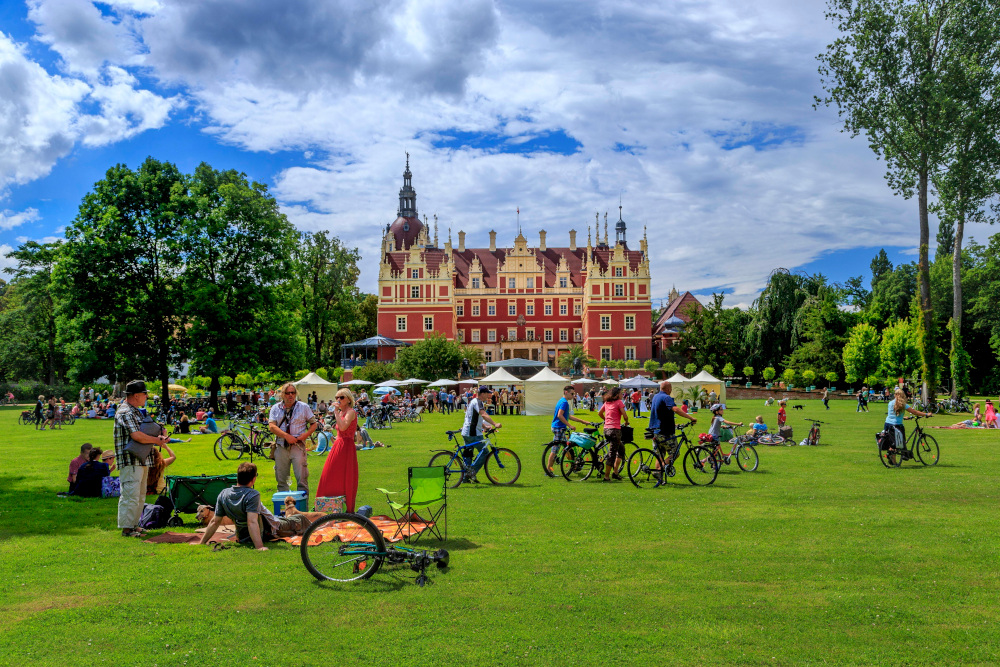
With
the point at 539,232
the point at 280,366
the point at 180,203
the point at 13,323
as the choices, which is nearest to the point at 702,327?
the point at 539,232

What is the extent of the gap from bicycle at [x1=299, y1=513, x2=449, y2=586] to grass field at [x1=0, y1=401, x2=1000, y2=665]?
139 mm

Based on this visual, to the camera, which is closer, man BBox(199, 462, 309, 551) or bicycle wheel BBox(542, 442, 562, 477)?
man BBox(199, 462, 309, 551)

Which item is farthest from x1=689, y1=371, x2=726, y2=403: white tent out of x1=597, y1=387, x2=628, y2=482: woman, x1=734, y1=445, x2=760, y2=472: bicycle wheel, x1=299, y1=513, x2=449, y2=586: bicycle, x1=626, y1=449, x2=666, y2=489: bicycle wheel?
x1=299, y1=513, x2=449, y2=586: bicycle

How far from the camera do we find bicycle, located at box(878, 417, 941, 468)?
565 inches

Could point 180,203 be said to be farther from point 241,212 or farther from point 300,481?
point 300,481

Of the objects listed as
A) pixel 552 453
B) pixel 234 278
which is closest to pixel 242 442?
pixel 552 453

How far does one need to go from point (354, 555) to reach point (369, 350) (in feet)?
192

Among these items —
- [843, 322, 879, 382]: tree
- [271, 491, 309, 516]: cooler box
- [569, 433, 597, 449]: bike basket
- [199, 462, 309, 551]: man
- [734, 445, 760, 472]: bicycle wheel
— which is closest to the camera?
[199, 462, 309, 551]: man

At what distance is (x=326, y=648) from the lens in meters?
4.93

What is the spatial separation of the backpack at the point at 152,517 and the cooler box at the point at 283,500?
1407 mm

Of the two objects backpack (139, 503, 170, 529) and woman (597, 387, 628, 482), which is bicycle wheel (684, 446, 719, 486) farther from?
backpack (139, 503, 170, 529)

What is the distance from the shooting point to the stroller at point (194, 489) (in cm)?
930

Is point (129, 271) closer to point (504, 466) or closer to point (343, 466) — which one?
point (504, 466)

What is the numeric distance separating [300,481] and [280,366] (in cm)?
2596
